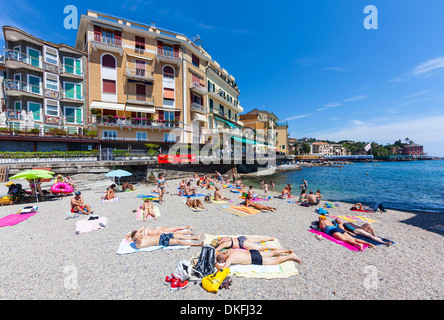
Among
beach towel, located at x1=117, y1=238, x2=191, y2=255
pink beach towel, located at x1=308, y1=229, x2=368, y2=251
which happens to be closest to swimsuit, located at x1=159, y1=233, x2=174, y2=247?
beach towel, located at x1=117, y1=238, x2=191, y2=255

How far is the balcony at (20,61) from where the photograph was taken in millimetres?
18938

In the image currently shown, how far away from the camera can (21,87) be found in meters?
19.5

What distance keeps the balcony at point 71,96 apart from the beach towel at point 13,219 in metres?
19.6

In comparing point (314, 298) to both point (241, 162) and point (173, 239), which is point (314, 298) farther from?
point (241, 162)

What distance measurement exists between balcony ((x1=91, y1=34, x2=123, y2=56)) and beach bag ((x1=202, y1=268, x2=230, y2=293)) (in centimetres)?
2932

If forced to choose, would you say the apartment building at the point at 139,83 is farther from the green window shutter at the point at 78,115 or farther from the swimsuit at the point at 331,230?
the swimsuit at the point at 331,230

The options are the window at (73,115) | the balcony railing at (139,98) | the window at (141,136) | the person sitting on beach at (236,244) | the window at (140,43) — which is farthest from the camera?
the window at (140,43)

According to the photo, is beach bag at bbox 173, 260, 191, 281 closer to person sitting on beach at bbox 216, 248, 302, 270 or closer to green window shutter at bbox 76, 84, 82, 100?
person sitting on beach at bbox 216, 248, 302, 270

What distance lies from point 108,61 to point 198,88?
12638mm

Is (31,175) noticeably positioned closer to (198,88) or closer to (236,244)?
(236,244)

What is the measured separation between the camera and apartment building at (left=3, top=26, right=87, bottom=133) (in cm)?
1920

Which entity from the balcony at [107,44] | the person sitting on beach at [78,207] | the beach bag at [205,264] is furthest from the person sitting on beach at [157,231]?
the balcony at [107,44]
